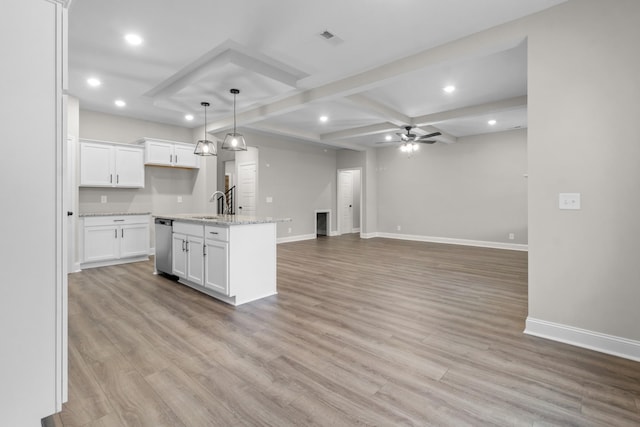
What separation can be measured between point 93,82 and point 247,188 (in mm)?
4299

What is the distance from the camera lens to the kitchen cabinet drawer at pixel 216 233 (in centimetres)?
338

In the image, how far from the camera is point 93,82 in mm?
4379

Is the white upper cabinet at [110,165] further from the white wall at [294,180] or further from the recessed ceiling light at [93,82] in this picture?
the white wall at [294,180]

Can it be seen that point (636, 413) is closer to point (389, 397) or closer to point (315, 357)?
point (389, 397)

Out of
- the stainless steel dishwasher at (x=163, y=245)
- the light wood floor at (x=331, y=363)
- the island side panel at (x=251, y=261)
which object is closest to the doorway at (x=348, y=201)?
the stainless steel dishwasher at (x=163, y=245)

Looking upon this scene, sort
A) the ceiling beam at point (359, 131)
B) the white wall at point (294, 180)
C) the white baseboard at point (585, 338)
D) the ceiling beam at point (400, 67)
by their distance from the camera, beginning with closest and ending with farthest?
the white baseboard at point (585, 338) < the ceiling beam at point (400, 67) < the ceiling beam at point (359, 131) < the white wall at point (294, 180)

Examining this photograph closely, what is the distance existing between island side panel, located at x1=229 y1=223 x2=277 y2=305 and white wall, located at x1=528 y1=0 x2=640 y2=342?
8.78ft

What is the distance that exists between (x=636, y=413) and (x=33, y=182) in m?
3.09

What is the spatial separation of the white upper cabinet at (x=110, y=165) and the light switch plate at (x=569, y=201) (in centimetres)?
634

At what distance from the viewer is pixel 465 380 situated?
1.99 m

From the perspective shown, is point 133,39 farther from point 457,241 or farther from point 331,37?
point 457,241

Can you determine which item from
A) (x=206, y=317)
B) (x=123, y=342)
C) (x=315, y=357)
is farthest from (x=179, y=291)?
(x=315, y=357)

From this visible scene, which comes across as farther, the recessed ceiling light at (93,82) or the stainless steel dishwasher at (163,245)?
the stainless steel dishwasher at (163,245)

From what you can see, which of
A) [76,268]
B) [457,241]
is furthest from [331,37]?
[457,241]
